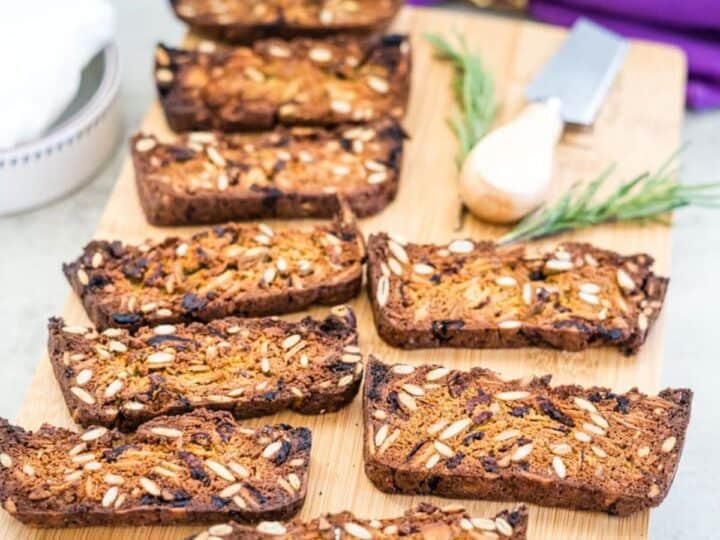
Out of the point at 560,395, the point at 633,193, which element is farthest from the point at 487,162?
the point at 560,395

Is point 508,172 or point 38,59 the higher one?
point 38,59

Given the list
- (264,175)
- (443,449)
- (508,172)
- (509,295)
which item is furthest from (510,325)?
(264,175)

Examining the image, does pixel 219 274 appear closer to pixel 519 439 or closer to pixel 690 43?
pixel 519 439

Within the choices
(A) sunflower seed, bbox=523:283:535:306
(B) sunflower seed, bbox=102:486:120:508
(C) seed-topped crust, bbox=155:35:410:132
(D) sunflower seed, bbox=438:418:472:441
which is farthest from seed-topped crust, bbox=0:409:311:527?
(C) seed-topped crust, bbox=155:35:410:132

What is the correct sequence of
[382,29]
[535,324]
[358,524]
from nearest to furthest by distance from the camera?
1. [358,524]
2. [535,324]
3. [382,29]

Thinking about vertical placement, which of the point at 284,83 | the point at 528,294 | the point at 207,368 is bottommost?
the point at 207,368

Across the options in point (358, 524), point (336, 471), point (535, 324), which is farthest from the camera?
point (535, 324)

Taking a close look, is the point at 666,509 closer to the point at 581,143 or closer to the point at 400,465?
the point at 400,465

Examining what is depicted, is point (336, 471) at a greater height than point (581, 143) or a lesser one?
lesser
